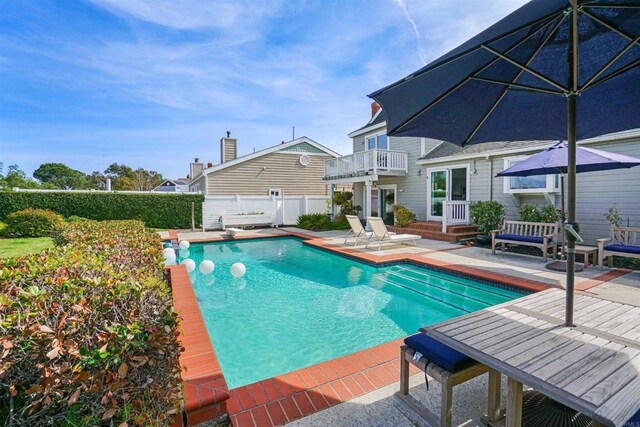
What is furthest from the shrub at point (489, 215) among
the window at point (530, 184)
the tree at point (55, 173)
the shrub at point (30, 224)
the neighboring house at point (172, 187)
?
the tree at point (55, 173)

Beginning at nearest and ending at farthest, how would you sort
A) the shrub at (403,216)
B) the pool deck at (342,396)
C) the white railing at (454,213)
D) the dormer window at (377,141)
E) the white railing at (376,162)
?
the pool deck at (342,396), the white railing at (454,213), the shrub at (403,216), the white railing at (376,162), the dormer window at (377,141)

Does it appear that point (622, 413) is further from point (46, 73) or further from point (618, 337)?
point (46, 73)

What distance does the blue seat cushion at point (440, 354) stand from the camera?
2107mm

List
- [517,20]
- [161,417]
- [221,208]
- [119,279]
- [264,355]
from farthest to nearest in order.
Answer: [221,208], [264,355], [119,279], [517,20], [161,417]

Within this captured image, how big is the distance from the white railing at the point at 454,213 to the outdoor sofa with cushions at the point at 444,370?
386 inches

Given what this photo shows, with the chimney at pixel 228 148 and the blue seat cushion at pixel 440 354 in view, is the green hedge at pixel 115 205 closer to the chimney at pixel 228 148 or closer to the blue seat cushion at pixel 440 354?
the chimney at pixel 228 148

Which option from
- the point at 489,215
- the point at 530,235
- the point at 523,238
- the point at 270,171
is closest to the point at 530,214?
the point at 530,235

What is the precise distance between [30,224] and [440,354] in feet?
49.2

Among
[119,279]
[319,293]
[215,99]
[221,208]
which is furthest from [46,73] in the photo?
[119,279]

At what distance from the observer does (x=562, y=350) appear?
1792 mm

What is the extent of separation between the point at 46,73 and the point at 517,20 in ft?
60.4

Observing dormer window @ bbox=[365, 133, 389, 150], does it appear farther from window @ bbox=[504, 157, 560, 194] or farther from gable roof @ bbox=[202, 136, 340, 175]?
window @ bbox=[504, 157, 560, 194]

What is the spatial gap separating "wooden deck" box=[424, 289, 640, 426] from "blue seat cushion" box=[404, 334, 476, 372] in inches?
7.8

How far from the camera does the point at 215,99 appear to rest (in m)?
15.1
